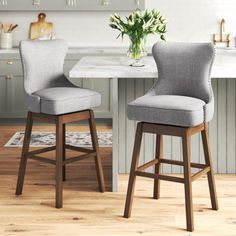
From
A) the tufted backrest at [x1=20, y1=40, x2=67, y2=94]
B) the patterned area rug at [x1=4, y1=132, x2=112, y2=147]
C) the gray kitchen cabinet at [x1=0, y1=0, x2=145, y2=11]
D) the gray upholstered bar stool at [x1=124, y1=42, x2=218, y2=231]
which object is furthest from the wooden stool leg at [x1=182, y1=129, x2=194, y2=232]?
the gray kitchen cabinet at [x1=0, y1=0, x2=145, y2=11]

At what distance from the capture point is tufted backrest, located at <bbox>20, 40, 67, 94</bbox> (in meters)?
3.97

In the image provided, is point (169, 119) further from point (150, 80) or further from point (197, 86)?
point (150, 80)

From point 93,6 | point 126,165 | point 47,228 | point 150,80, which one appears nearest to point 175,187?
point 126,165

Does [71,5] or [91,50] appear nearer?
[91,50]

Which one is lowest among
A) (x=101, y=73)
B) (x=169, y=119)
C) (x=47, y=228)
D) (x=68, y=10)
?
(x=47, y=228)

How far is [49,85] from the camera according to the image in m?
4.16

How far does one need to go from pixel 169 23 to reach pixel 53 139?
2.30 m

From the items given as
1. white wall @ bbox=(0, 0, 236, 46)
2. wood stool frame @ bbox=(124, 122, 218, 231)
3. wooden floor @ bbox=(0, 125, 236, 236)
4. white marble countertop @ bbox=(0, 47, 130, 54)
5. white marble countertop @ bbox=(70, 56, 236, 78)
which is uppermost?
white wall @ bbox=(0, 0, 236, 46)

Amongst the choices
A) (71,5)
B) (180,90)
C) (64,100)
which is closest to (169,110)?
(180,90)

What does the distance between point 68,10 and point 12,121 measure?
59.4 inches

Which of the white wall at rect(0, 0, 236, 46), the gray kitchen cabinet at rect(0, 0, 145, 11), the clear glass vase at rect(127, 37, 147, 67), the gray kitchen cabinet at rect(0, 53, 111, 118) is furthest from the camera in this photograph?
the white wall at rect(0, 0, 236, 46)

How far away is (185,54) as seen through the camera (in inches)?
144

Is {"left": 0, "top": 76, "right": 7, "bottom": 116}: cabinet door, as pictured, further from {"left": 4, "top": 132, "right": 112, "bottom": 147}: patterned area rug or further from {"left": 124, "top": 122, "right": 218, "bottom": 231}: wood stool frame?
{"left": 124, "top": 122, "right": 218, "bottom": 231}: wood stool frame

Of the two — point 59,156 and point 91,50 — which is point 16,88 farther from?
point 59,156
